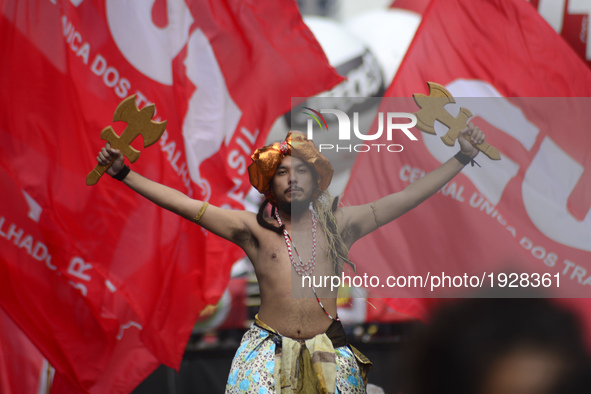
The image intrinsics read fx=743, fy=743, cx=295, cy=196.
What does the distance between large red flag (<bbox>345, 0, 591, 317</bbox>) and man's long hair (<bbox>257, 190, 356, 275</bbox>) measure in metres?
0.40

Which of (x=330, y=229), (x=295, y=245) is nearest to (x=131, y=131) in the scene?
(x=295, y=245)

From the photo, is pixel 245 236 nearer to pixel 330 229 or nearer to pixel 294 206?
pixel 294 206

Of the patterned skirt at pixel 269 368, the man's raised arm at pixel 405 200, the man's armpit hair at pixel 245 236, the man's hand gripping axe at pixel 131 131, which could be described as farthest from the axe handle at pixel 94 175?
the man's raised arm at pixel 405 200

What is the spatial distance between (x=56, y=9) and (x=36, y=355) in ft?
6.10

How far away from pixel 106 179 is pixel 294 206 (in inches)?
47.1

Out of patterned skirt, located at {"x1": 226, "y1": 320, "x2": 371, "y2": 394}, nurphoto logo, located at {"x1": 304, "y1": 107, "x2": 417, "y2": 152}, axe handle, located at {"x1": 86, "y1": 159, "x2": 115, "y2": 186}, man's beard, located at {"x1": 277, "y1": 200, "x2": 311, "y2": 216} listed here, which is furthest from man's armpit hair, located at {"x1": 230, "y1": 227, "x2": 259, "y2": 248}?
axe handle, located at {"x1": 86, "y1": 159, "x2": 115, "y2": 186}

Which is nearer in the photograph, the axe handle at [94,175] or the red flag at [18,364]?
the axe handle at [94,175]

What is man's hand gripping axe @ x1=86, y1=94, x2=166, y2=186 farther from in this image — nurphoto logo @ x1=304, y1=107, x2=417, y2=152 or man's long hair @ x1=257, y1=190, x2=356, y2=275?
nurphoto logo @ x1=304, y1=107, x2=417, y2=152

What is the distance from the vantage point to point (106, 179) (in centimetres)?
382

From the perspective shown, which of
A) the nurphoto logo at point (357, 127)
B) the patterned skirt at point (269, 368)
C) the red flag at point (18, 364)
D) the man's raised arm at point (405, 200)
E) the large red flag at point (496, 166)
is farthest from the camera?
the red flag at point (18, 364)

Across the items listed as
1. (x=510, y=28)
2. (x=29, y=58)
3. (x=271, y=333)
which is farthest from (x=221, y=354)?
(x=510, y=28)

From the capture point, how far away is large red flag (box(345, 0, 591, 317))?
3644 mm

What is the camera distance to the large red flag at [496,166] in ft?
12.0

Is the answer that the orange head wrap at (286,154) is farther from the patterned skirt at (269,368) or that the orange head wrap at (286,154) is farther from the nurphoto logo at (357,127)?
the patterned skirt at (269,368)
